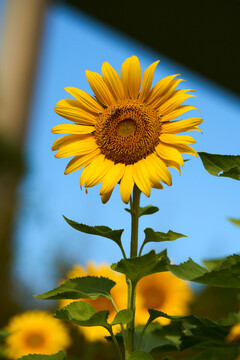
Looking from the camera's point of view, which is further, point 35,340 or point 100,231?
point 35,340

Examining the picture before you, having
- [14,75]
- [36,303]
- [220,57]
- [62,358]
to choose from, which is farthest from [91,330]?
[14,75]

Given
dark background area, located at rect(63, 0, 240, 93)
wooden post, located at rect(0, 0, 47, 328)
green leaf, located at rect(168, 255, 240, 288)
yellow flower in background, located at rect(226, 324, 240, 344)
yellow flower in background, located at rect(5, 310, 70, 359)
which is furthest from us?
wooden post, located at rect(0, 0, 47, 328)

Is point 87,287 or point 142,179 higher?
point 142,179

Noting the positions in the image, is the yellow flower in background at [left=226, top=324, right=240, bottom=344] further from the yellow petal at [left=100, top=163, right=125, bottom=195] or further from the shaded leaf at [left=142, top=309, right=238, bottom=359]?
the yellow petal at [left=100, top=163, right=125, bottom=195]

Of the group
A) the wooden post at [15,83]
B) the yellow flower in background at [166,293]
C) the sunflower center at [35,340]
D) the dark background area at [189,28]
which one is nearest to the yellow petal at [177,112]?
the yellow flower in background at [166,293]

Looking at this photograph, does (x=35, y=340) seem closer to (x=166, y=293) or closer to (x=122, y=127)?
(x=166, y=293)

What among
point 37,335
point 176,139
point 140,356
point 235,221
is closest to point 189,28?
point 37,335

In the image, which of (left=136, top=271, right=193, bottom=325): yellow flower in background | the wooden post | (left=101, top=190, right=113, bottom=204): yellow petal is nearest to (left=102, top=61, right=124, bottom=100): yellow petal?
(left=101, top=190, right=113, bottom=204): yellow petal
